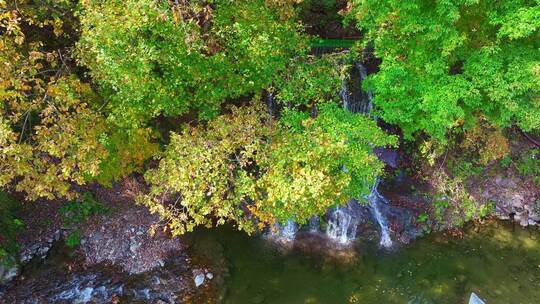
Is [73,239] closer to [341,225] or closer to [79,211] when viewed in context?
[79,211]

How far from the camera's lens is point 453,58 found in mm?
10672

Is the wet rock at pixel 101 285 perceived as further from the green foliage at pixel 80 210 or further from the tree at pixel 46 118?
the tree at pixel 46 118

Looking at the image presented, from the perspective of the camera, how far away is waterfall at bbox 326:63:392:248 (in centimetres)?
1459

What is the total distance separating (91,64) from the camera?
430 inches

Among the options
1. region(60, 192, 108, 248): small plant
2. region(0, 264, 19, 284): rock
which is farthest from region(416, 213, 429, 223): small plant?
region(0, 264, 19, 284): rock

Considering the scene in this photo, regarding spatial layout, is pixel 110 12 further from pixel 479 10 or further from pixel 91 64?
pixel 479 10

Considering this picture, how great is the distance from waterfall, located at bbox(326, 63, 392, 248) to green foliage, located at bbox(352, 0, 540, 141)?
3.10 m

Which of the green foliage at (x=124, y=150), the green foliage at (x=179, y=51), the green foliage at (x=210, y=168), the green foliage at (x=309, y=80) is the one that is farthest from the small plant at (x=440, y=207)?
the green foliage at (x=124, y=150)

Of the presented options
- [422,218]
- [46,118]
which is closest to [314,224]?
[422,218]

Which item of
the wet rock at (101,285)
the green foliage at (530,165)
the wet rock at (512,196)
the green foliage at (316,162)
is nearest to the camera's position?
the green foliage at (316,162)

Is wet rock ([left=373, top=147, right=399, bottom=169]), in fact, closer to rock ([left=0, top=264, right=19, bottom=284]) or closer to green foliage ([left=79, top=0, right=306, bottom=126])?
green foliage ([left=79, top=0, right=306, bottom=126])

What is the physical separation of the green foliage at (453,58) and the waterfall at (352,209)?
3.10m

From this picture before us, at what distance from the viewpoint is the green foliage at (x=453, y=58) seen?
31.4 feet

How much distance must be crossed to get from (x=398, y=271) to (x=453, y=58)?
22.9ft
